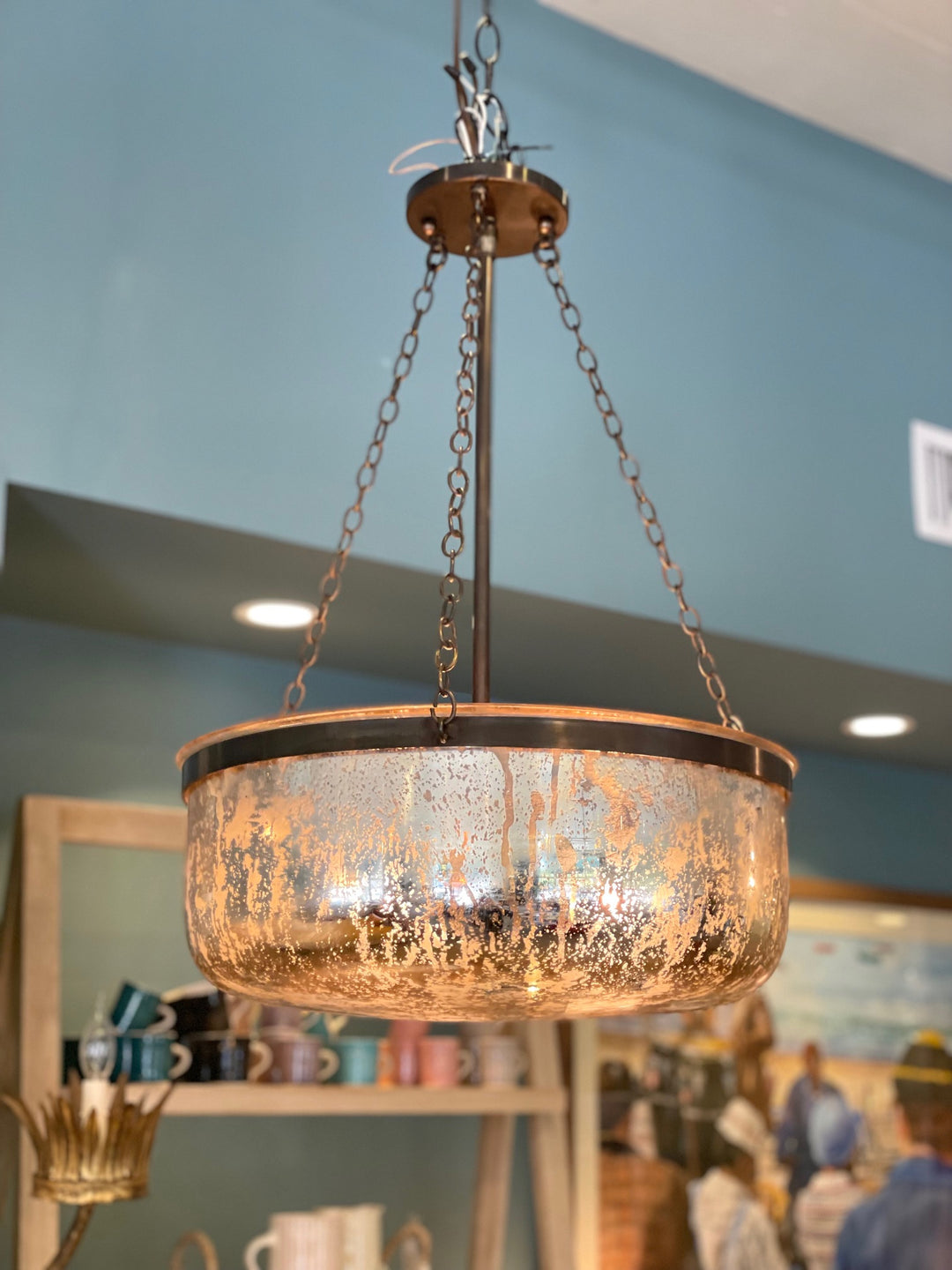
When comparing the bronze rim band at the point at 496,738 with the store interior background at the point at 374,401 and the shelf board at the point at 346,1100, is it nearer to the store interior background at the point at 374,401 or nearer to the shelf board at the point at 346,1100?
the store interior background at the point at 374,401

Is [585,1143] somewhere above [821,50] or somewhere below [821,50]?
below

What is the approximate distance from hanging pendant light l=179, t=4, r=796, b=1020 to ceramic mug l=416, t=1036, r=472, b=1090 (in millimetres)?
1319

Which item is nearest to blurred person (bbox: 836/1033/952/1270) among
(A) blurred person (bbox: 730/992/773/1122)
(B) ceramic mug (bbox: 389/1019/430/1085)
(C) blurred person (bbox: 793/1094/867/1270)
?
(C) blurred person (bbox: 793/1094/867/1270)

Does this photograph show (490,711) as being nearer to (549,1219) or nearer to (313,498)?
(313,498)

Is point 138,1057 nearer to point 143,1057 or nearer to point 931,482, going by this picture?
point 143,1057

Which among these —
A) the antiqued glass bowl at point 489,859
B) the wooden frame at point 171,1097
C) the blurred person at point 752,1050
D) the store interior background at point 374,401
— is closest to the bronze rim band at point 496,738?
the antiqued glass bowl at point 489,859

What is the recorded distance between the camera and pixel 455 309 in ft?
6.02

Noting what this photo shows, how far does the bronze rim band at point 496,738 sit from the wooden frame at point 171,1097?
43.9 inches

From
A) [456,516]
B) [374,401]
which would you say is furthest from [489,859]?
[374,401]

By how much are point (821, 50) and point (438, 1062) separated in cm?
165

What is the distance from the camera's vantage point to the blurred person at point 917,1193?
2609mm

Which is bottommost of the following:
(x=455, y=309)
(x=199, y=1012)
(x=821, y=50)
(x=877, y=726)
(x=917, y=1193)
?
(x=917, y=1193)

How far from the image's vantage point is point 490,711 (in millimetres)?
690

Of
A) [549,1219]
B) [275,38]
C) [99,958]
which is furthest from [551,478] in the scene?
[549,1219]
